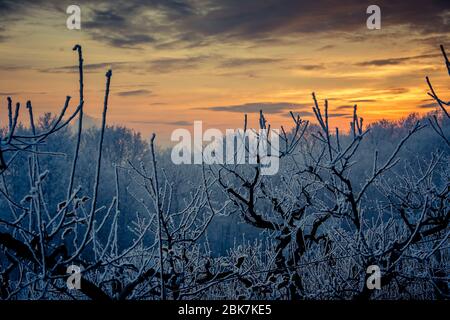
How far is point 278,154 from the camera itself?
6516mm

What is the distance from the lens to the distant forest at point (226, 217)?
3.14 m

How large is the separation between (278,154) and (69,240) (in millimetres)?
24454

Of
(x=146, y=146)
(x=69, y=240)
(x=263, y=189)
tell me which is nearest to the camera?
(x=263, y=189)

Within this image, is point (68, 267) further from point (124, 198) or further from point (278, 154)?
point (124, 198)

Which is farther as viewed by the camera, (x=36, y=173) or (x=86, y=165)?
(x=86, y=165)

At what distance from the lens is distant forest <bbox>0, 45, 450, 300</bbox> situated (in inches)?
123

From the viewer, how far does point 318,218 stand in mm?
Answer: 6691

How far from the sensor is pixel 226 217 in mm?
42625
